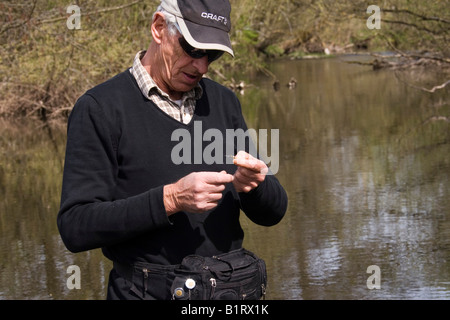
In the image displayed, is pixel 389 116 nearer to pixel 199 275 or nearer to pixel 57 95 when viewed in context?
pixel 57 95

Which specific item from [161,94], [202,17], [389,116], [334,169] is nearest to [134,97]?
[161,94]

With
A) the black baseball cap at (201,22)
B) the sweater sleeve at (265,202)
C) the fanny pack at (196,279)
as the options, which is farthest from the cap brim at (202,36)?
the fanny pack at (196,279)

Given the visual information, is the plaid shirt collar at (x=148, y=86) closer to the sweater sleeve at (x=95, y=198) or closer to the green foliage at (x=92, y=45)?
the sweater sleeve at (x=95, y=198)

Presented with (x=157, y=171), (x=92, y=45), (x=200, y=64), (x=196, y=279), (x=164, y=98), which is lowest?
(x=196, y=279)

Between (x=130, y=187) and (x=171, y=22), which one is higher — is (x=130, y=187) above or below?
below

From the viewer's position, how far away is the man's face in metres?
2.83

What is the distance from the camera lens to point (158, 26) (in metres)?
2.88

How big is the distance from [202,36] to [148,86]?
231 millimetres

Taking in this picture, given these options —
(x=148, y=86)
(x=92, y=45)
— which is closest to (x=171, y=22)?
(x=148, y=86)

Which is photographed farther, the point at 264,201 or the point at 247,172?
the point at 264,201

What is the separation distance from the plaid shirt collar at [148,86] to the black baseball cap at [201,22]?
0.61 ft

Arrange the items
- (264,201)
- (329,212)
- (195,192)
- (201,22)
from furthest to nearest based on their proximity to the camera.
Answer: (329,212) < (264,201) < (201,22) < (195,192)

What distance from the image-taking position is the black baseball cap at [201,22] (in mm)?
2750

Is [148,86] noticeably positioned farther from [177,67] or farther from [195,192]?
[195,192]
